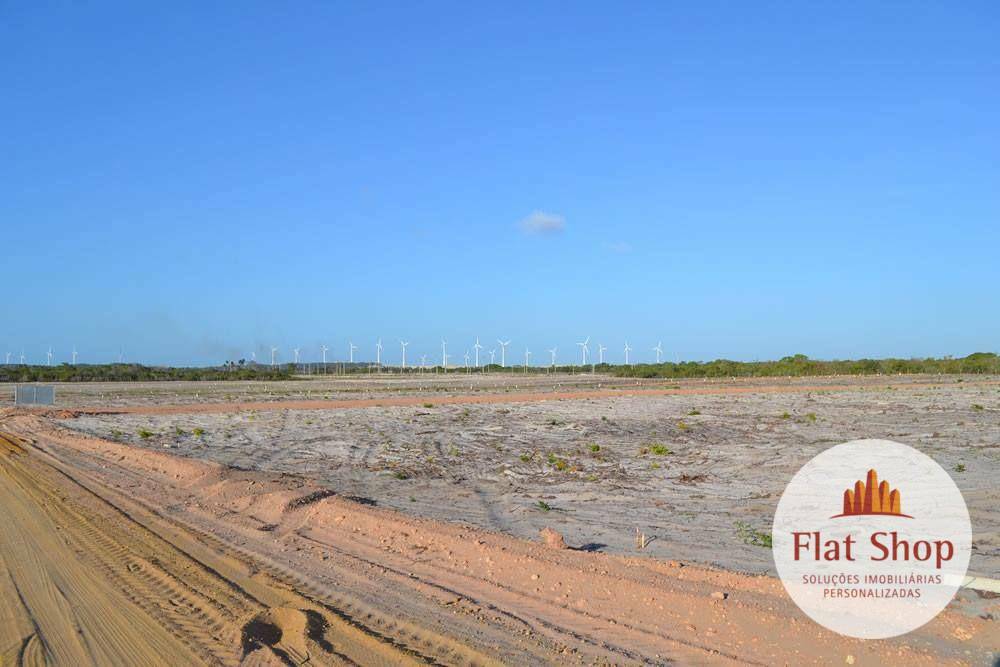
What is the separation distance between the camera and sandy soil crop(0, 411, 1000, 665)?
6.38 meters

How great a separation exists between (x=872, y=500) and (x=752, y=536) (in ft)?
11.2

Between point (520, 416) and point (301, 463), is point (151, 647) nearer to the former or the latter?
point (301, 463)

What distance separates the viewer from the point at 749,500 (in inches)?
525

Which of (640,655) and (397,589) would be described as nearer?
(640,655)

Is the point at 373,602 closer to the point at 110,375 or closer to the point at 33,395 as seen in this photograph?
the point at 33,395

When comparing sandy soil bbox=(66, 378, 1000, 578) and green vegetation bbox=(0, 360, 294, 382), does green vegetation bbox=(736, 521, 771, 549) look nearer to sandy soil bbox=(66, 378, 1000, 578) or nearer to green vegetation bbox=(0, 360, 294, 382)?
sandy soil bbox=(66, 378, 1000, 578)

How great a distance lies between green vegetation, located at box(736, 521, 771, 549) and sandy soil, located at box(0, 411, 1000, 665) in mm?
1907

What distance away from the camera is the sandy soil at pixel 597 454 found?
11547 mm

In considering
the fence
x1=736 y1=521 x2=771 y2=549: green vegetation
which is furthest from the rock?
the fence

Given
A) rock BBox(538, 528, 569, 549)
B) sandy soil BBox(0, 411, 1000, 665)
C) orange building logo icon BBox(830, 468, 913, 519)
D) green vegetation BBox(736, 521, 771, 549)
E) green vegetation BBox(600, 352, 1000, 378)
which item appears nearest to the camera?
sandy soil BBox(0, 411, 1000, 665)

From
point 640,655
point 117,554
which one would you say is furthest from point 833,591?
point 117,554

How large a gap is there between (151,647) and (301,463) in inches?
532

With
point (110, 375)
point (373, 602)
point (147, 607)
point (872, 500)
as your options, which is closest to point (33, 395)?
point (147, 607)

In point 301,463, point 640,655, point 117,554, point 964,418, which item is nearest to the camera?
point 640,655
